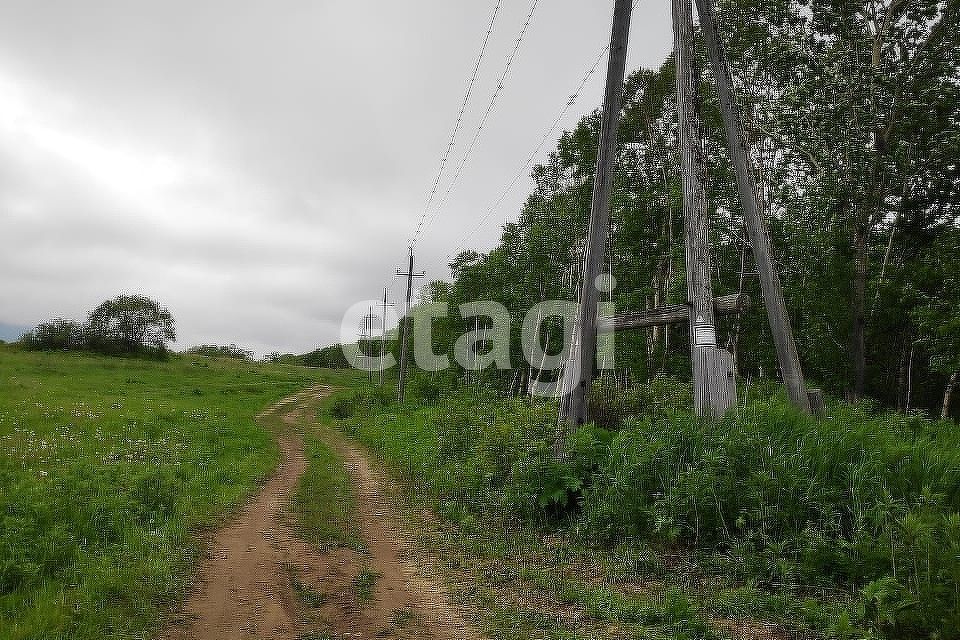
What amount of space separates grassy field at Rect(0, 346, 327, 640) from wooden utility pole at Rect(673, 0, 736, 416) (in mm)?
7462

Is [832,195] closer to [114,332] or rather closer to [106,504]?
[106,504]

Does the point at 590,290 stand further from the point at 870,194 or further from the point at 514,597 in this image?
the point at 870,194

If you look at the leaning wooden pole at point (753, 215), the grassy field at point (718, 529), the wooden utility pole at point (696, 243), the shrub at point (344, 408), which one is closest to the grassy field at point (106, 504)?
the grassy field at point (718, 529)

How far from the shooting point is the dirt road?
5070 millimetres

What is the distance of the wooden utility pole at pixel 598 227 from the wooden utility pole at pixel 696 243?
0.99m

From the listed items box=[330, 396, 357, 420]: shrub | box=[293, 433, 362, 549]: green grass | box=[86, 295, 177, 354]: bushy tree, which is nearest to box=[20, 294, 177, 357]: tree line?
box=[86, 295, 177, 354]: bushy tree

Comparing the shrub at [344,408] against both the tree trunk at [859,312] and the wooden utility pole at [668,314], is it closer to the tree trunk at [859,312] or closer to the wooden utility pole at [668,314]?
the wooden utility pole at [668,314]

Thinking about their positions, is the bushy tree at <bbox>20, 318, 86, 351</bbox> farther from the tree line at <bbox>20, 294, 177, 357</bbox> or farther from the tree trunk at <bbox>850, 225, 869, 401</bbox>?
the tree trunk at <bbox>850, 225, 869, 401</bbox>

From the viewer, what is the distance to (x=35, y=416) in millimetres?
18562

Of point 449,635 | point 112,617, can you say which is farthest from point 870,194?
point 112,617

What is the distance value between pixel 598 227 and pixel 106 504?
8.74m

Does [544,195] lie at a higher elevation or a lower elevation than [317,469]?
higher

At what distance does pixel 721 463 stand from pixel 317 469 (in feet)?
35.6

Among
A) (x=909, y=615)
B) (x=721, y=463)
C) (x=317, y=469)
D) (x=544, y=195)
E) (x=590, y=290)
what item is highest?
(x=544, y=195)
